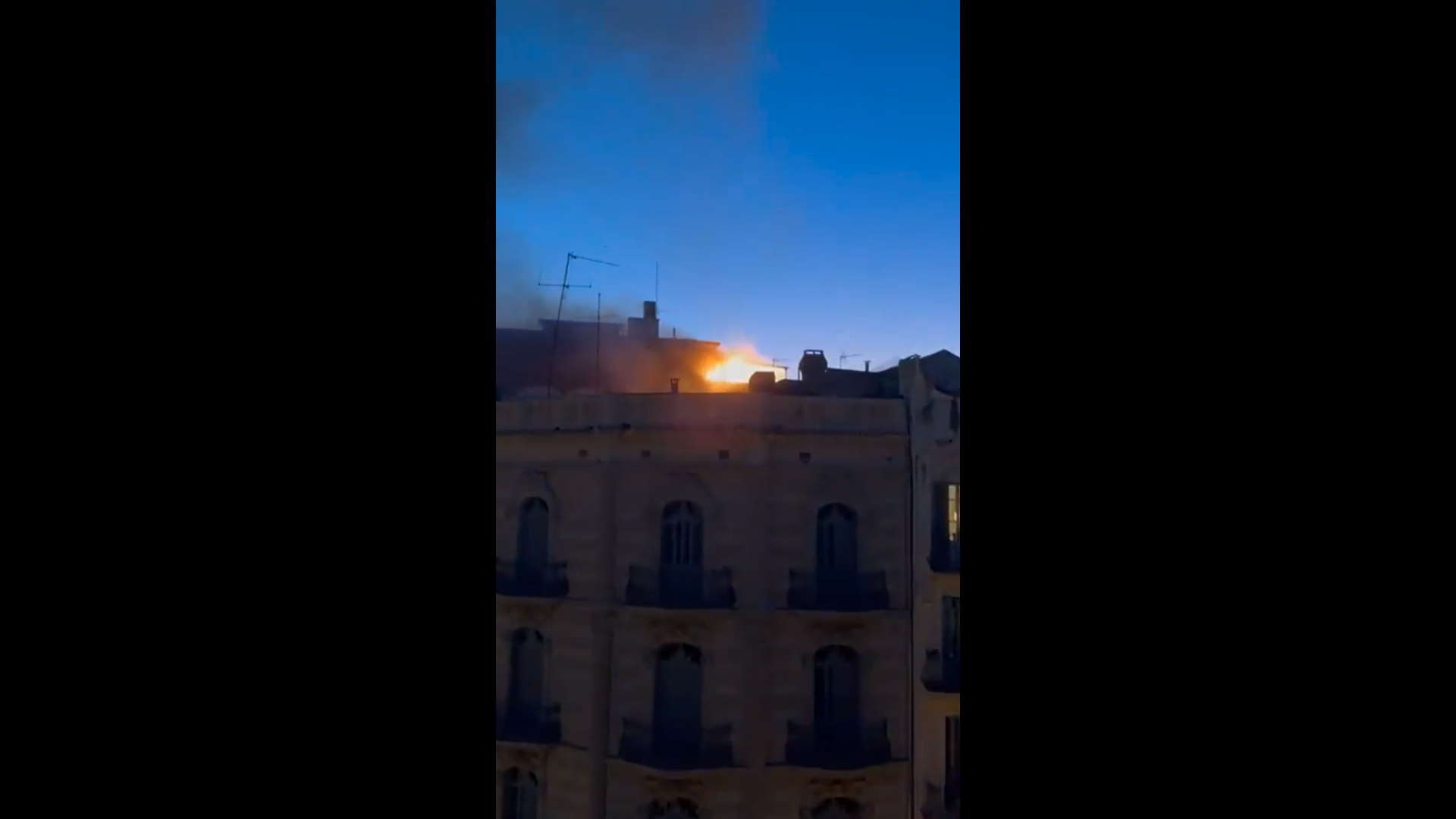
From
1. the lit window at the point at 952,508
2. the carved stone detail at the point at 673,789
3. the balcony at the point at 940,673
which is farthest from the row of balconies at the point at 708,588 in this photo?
the carved stone detail at the point at 673,789

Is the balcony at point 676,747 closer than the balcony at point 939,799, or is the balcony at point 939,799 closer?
the balcony at point 676,747

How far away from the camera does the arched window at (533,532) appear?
9.77 meters

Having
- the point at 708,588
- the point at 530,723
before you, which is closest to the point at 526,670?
the point at 530,723

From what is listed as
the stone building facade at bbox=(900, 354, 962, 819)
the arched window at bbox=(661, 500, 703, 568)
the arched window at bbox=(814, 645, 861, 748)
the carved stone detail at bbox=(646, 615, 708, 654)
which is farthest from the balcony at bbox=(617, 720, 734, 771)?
the stone building facade at bbox=(900, 354, 962, 819)

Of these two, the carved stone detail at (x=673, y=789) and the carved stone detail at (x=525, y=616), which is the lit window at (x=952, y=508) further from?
the carved stone detail at (x=525, y=616)

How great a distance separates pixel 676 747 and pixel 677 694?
517 millimetres

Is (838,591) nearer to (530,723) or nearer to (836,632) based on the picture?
(836,632)

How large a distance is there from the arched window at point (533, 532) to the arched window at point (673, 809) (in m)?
2.71

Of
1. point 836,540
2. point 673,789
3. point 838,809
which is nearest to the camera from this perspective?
point 673,789

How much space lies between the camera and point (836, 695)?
9594 mm

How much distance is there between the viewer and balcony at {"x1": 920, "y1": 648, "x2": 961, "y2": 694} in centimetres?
955
